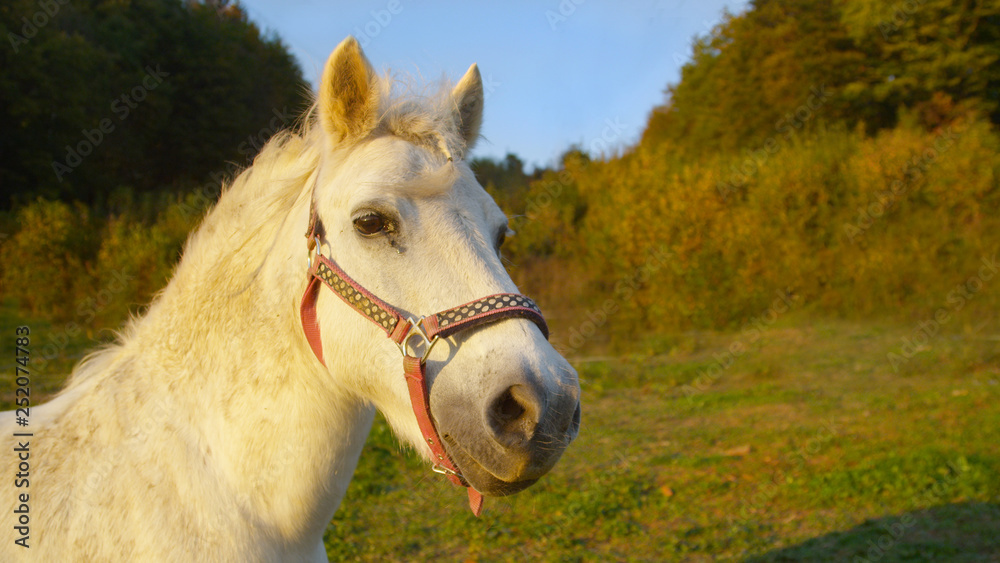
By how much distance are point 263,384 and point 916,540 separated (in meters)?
4.52

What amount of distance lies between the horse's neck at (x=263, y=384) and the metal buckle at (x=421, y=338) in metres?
0.27

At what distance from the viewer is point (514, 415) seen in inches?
52.9

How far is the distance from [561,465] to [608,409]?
2073mm

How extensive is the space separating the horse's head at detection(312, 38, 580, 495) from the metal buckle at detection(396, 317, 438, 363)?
0.02 metres

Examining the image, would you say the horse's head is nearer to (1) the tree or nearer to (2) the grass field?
(2) the grass field

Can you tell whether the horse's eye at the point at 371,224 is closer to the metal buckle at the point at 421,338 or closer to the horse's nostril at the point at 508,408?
the metal buckle at the point at 421,338

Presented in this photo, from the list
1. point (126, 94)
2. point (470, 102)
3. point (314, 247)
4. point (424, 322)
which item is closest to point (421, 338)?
point (424, 322)

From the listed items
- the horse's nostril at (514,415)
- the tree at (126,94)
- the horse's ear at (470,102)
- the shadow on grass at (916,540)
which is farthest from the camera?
the tree at (126,94)

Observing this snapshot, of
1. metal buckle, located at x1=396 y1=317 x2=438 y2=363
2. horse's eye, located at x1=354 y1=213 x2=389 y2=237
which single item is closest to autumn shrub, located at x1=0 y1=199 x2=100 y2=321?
horse's eye, located at x1=354 y1=213 x2=389 y2=237

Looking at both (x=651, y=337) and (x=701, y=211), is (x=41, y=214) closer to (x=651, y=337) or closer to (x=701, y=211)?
(x=651, y=337)

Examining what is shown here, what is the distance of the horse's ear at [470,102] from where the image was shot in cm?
200

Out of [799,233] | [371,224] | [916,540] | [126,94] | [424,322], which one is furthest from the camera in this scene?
[126,94]

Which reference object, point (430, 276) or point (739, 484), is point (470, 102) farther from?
point (739, 484)

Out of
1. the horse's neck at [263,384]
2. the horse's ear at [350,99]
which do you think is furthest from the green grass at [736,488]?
the horse's ear at [350,99]
